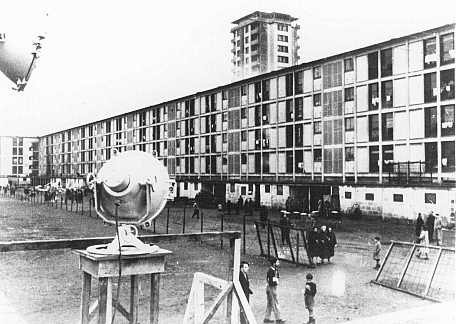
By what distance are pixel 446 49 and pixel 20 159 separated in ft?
307

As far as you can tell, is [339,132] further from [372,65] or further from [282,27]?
[282,27]

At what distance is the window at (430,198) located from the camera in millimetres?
25453

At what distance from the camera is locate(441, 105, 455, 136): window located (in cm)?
2583

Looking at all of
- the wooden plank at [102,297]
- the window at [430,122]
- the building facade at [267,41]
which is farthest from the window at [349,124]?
the building facade at [267,41]

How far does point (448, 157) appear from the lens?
2580 centimetres

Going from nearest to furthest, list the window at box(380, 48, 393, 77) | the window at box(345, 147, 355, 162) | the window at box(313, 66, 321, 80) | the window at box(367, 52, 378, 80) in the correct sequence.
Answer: the window at box(380, 48, 393, 77) → the window at box(367, 52, 378, 80) → the window at box(345, 147, 355, 162) → the window at box(313, 66, 321, 80)

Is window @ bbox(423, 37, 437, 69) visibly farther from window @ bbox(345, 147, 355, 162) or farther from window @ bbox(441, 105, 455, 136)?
window @ bbox(345, 147, 355, 162)

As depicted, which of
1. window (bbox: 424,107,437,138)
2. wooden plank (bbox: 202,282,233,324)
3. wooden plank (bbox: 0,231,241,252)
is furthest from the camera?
window (bbox: 424,107,437,138)

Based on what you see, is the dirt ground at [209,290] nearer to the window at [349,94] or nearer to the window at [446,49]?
the window at [446,49]

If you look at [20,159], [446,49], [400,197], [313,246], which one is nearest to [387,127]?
[400,197]

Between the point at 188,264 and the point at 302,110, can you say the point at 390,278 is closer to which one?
the point at 188,264

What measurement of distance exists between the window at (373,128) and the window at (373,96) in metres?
0.64

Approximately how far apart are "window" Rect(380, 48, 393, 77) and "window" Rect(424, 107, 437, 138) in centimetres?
383

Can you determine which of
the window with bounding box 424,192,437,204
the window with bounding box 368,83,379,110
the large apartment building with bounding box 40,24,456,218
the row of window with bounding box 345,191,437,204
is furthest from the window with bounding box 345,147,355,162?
the window with bounding box 424,192,437,204
